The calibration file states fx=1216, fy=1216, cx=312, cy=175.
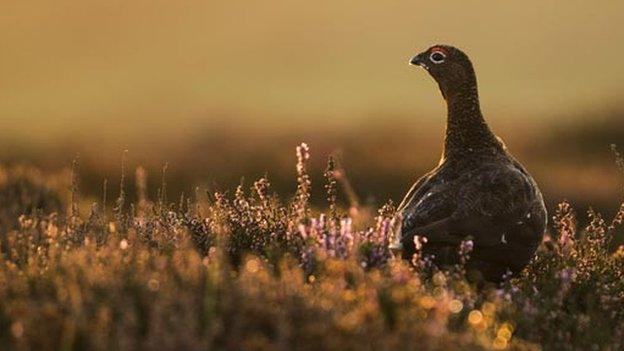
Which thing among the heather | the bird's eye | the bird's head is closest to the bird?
the heather

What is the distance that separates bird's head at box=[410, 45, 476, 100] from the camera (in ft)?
28.0

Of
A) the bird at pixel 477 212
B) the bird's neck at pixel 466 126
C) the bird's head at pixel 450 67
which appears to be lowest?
the bird at pixel 477 212

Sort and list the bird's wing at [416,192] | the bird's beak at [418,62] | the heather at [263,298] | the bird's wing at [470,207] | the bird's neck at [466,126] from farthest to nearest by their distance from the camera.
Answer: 1. the bird's beak at [418,62]
2. the bird's neck at [466,126]
3. the bird's wing at [416,192]
4. the bird's wing at [470,207]
5. the heather at [263,298]

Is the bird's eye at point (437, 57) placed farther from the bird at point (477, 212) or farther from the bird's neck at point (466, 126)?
the bird at point (477, 212)

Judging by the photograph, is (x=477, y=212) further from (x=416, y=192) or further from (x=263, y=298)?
(x=263, y=298)

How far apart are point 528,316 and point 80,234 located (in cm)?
257

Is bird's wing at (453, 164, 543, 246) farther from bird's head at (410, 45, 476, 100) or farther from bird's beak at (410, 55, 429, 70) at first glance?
bird's beak at (410, 55, 429, 70)

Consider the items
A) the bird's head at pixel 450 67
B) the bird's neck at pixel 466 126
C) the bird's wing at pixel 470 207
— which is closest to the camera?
the bird's wing at pixel 470 207

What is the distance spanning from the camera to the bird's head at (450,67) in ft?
28.0

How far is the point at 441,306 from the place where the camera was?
15.6 feet

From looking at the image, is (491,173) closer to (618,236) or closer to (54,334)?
(54,334)

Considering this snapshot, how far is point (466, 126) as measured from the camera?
27.5 ft

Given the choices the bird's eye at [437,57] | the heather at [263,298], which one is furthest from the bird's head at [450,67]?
the heather at [263,298]

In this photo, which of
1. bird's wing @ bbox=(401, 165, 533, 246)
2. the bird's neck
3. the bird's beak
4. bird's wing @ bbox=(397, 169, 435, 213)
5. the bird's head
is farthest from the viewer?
the bird's beak
